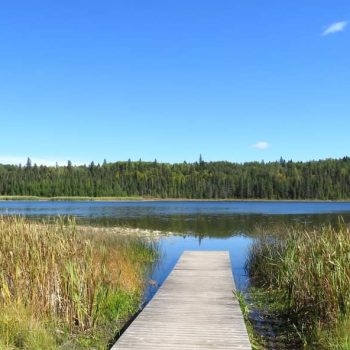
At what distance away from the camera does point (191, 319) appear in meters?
7.89

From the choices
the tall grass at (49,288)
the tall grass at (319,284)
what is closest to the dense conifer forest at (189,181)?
the tall grass at (319,284)

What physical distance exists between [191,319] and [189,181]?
450ft

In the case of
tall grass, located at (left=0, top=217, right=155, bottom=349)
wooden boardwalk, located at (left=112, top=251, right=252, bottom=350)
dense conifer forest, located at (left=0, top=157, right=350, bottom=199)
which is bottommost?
wooden boardwalk, located at (left=112, top=251, right=252, bottom=350)

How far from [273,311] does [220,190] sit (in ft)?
424

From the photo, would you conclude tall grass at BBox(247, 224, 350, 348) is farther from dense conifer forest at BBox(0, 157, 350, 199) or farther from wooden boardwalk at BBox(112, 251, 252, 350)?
dense conifer forest at BBox(0, 157, 350, 199)

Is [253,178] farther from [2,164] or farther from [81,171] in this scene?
[2,164]

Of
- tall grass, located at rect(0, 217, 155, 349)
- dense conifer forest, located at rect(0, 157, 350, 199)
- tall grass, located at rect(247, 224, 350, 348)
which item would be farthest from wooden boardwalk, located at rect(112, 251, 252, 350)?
dense conifer forest, located at rect(0, 157, 350, 199)

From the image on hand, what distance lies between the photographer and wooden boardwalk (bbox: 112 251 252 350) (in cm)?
658

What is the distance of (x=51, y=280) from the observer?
25.8ft

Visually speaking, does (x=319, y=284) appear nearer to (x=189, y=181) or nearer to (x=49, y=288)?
(x=49, y=288)

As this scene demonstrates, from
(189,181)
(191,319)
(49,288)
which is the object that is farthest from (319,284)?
(189,181)

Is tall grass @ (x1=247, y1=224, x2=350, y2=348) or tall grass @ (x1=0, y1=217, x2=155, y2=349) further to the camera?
tall grass @ (x1=247, y1=224, x2=350, y2=348)

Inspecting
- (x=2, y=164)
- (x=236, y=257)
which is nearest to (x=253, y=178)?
(x=2, y=164)

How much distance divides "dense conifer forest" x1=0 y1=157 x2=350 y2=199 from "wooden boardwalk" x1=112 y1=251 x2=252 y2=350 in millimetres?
120628
